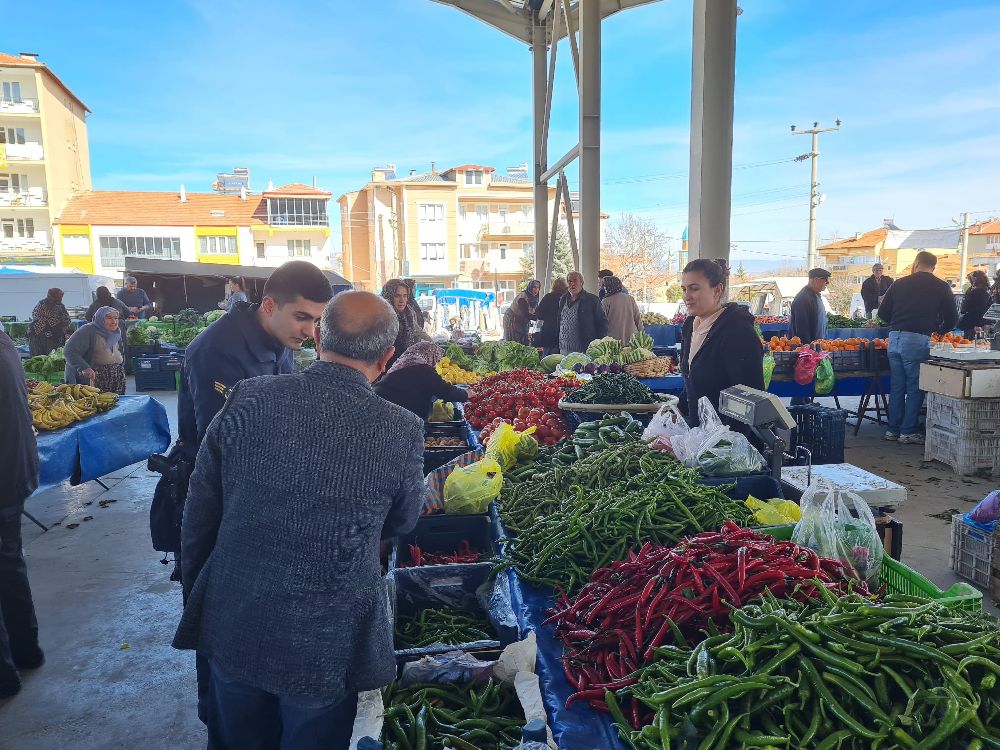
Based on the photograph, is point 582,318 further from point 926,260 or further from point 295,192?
point 295,192

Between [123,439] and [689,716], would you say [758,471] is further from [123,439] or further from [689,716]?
[123,439]

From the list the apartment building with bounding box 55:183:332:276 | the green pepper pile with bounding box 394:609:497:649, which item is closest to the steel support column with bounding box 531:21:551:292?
the green pepper pile with bounding box 394:609:497:649

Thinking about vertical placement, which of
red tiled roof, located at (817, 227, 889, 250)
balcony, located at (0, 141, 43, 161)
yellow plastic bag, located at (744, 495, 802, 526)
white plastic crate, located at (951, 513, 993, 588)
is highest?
balcony, located at (0, 141, 43, 161)

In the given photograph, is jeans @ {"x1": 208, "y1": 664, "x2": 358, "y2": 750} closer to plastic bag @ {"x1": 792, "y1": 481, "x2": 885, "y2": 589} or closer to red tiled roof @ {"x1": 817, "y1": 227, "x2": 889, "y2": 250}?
plastic bag @ {"x1": 792, "y1": 481, "x2": 885, "y2": 589}

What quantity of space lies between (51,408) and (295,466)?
5263 millimetres

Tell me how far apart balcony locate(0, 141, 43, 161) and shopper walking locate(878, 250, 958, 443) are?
4916 cm

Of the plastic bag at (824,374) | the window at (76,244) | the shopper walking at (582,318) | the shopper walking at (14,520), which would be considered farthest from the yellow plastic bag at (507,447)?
the window at (76,244)

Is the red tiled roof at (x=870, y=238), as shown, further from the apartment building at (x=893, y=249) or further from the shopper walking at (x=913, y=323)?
the shopper walking at (x=913, y=323)

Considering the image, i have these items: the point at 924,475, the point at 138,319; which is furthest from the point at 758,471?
the point at 138,319

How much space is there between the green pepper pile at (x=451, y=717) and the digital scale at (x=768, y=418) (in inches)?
76.0

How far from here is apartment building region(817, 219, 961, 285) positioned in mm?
46656

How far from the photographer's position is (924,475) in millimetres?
6984

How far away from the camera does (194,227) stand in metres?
43.3

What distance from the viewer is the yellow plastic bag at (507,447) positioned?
4293 millimetres
